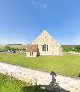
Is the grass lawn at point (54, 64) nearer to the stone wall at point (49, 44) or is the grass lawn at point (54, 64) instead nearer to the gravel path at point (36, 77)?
the gravel path at point (36, 77)

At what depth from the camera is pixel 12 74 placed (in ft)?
94.3

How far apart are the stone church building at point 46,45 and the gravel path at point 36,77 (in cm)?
2958

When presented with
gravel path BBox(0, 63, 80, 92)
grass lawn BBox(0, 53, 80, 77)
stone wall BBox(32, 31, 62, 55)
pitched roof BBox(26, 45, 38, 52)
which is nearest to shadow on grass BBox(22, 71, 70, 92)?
gravel path BBox(0, 63, 80, 92)

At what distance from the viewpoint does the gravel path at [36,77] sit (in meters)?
20.4

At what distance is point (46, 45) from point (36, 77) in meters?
36.1

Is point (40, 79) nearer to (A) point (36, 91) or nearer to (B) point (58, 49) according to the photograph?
(A) point (36, 91)

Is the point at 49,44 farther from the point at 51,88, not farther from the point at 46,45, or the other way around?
the point at 51,88

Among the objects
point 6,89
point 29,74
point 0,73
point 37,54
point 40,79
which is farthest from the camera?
point 37,54

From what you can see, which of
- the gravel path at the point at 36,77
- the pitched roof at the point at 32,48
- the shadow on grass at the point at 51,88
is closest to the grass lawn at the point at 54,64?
the gravel path at the point at 36,77

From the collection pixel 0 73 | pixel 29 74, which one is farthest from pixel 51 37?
pixel 29 74


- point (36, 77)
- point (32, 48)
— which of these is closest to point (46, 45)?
point (32, 48)

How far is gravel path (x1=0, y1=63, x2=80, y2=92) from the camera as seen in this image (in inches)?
802

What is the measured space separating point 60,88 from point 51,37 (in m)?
38.8

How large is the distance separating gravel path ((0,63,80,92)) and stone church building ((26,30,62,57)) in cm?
2958
